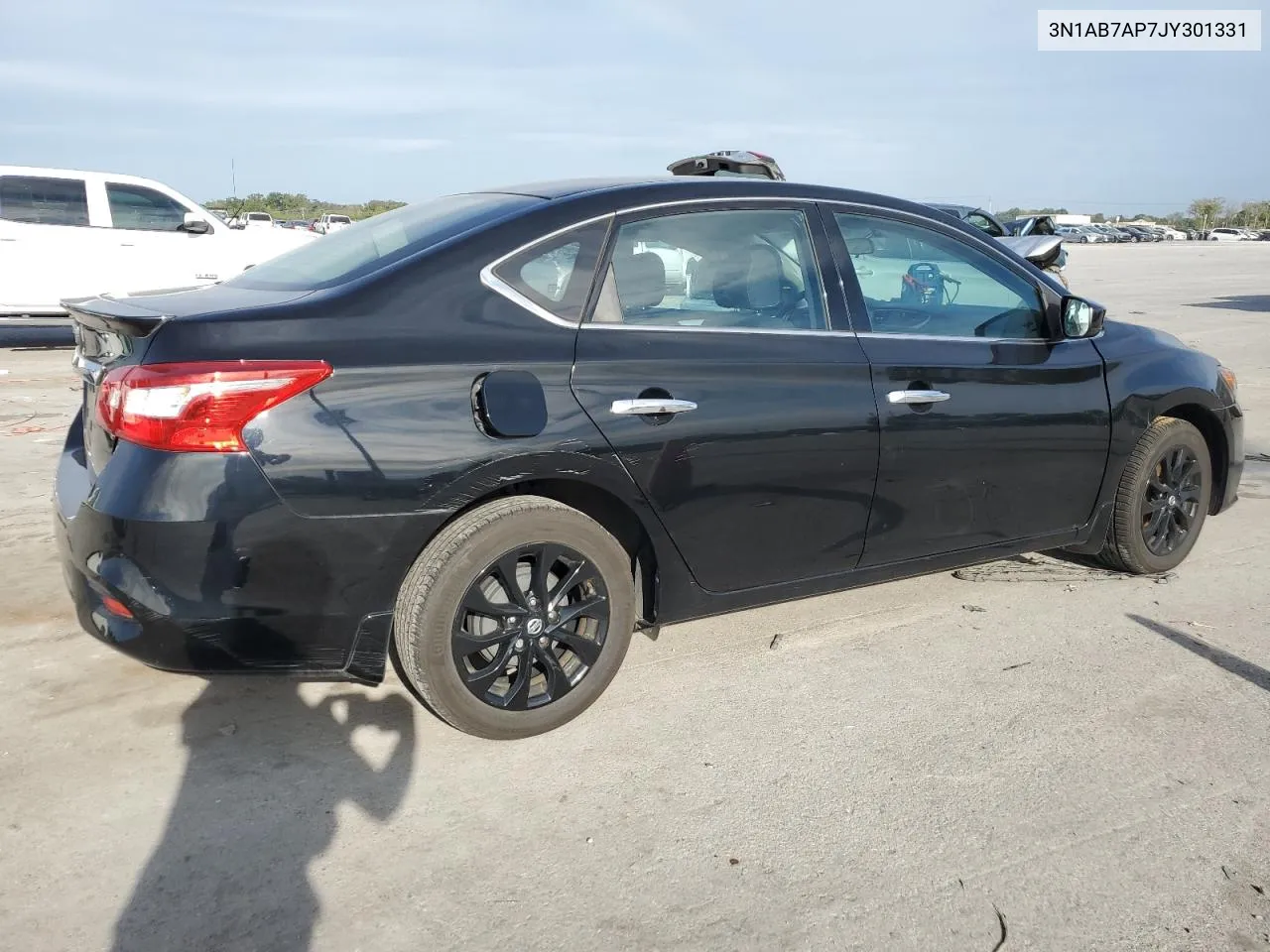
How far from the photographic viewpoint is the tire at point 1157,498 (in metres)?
4.44

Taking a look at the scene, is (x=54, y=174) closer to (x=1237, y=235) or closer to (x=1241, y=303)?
(x=1241, y=303)

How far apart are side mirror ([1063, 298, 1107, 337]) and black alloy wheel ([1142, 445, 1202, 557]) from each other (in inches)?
28.9

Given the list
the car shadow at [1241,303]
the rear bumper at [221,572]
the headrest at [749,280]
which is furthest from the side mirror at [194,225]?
the car shadow at [1241,303]

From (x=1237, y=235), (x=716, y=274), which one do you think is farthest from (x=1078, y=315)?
(x=1237, y=235)

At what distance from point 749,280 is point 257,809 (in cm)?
218

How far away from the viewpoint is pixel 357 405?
278 cm

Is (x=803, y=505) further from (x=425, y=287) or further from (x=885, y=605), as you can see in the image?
(x=425, y=287)

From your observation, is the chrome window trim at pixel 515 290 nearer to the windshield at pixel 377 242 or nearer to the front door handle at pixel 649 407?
the windshield at pixel 377 242

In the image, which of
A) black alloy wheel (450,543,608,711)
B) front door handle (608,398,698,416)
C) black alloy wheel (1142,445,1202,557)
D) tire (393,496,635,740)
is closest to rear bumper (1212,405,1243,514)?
black alloy wheel (1142,445,1202,557)

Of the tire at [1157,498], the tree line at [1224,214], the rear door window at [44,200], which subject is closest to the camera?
the tire at [1157,498]

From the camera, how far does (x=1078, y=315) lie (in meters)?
4.20

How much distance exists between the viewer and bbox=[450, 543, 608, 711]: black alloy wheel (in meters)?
3.06

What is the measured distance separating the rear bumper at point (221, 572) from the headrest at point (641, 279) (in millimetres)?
1027

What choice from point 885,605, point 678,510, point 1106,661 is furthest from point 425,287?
point 1106,661
